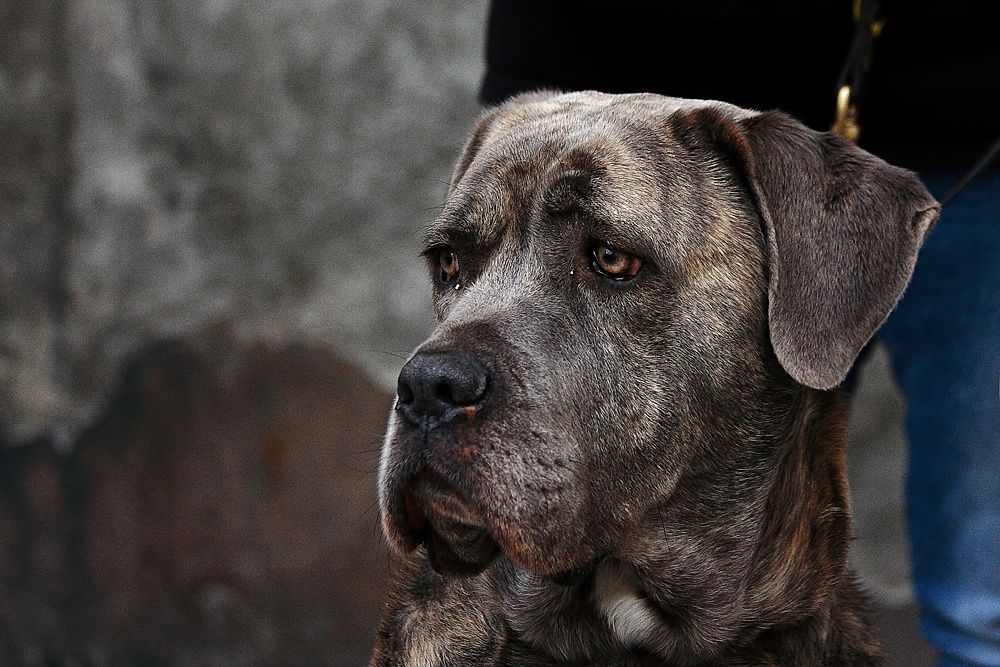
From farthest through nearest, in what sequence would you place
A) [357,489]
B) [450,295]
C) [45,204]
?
[45,204] < [357,489] < [450,295]

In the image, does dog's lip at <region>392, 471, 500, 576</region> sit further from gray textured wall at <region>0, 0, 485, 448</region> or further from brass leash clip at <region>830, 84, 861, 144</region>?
gray textured wall at <region>0, 0, 485, 448</region>

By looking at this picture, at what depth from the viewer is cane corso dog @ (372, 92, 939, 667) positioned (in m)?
2.39

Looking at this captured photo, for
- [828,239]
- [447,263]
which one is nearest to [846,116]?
[828,239]

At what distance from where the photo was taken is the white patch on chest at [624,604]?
2.54m

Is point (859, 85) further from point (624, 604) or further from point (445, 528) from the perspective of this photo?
point (445, 528)

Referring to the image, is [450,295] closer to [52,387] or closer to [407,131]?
[407,131]

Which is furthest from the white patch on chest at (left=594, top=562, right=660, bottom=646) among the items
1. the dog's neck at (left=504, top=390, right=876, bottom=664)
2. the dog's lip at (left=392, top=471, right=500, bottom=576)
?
the dog's lip at (left=392, top=471, right=500, bottom=576)

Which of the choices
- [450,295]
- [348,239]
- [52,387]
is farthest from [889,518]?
[52,387]

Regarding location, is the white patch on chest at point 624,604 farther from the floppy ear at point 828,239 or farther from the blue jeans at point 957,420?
the blue jeans at point 957,420

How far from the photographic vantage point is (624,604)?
255cm

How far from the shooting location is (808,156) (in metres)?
2.51

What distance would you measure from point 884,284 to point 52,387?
A: 4423 millimetres

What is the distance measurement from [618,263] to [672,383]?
0.97 feet

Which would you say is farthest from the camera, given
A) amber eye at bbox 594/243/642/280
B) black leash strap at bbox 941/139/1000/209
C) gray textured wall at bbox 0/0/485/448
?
gray textured wall at bbox 0/0/485/448
